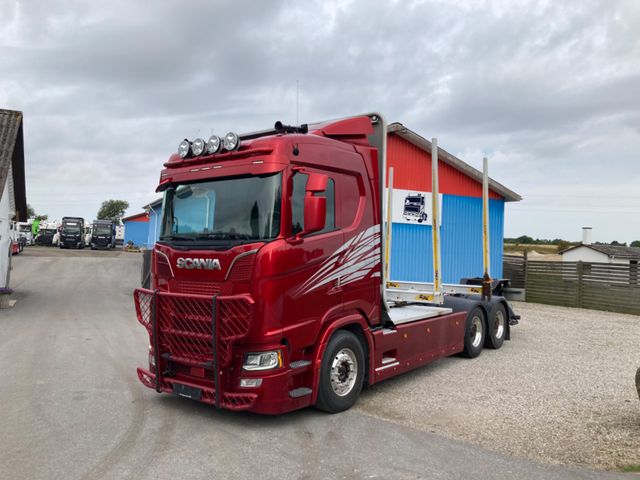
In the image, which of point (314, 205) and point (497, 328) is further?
point (497, 328)

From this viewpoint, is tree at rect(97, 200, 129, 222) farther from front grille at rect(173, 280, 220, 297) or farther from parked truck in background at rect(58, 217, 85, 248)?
front grille at rect(173, 280, 220, 297)

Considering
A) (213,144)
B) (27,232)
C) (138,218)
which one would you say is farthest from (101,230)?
(213,144)

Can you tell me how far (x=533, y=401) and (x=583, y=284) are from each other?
1262 centimetres

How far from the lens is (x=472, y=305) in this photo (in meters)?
9.43

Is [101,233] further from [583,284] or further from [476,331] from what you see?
[476,331]

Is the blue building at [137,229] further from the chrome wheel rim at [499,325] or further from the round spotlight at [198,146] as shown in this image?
the round spotlight at [198,146]

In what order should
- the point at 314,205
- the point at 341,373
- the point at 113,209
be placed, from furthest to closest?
the point at 113,209 < the point at 341,373 < the point at 314,205

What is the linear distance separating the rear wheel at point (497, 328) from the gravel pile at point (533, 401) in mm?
178

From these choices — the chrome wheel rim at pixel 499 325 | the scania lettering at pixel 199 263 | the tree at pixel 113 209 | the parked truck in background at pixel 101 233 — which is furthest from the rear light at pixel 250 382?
the tree at pixel 113 209

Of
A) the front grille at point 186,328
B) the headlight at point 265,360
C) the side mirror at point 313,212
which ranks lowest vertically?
the headlight at point 265,360

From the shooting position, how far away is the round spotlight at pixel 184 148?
6.23m

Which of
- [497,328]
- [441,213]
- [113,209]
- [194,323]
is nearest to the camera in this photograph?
[194,323]

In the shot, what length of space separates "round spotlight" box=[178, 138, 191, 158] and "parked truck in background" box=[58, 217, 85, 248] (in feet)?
147

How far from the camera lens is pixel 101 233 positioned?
47.3m
